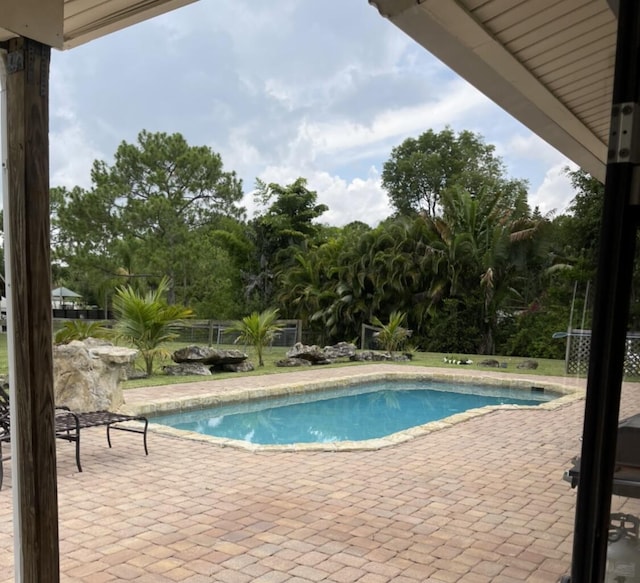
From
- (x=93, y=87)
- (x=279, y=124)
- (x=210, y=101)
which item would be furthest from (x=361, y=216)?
(x=93, y=87)

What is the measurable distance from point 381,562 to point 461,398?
25.1ft

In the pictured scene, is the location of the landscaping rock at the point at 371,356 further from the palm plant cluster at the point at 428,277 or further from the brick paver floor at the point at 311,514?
the brick paver floor at the point at 311,514

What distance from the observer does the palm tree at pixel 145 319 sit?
9.80 m

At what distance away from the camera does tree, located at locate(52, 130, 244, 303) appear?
18.9 metres

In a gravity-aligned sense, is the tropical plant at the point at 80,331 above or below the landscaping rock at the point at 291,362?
above

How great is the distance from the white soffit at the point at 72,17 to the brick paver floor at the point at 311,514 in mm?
1892

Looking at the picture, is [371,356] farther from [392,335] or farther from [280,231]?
[280,231]

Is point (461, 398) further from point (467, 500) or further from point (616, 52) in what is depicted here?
point (616, 52)

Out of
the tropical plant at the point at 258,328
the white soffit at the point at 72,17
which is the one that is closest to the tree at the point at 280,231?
the tropical plant at the point at 258,328

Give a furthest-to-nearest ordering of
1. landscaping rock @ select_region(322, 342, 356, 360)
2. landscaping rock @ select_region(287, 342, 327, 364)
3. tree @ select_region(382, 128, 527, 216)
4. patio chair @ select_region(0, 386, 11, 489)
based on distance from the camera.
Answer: tree @ select_region(382, 128, 527, 216) < landscaping rock @ select_region(322, 342, 356, 360) < landscaping rock @ select_region(287, 342, 327, 364) < patio chair @ select_region(0, 386, 11, 489)

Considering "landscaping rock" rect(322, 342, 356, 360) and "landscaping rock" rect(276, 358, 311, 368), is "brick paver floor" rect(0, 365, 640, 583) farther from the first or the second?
"landscaping rock" rect(322, 342, 356, 360)

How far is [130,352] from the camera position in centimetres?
696

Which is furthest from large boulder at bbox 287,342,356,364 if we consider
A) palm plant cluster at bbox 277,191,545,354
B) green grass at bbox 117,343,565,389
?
palm plant cluster at bbox 277,191,545,354

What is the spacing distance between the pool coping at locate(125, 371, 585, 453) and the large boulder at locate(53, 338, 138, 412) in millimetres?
408
